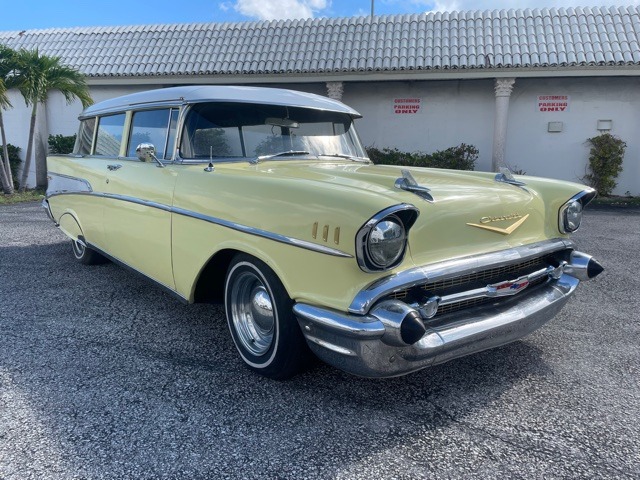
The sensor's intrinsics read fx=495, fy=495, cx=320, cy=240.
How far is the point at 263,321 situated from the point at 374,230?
969mm

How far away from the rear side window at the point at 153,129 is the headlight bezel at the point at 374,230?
71.3 inches

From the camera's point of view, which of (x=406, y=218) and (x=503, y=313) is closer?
(x=406, y=218)

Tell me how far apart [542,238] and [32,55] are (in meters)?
11.0

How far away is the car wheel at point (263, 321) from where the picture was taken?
2.45 meters

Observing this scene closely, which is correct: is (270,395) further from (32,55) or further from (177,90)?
(32,55)

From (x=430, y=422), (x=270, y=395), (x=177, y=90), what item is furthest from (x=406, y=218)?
(x=177, y=90)

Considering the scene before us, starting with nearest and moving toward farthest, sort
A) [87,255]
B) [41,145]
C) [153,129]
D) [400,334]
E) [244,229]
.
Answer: [400,334] < [244,229] < [153,129] < [87,255] < [41,145]

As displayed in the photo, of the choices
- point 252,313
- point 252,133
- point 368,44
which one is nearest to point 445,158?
point 368,44

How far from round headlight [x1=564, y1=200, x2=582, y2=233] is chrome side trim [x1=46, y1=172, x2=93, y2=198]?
368 cm

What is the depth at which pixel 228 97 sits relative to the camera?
10.9 ft

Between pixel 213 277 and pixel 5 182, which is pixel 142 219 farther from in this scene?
pixel 5 182

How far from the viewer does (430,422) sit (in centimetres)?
230

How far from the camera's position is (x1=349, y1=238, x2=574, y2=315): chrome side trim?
2096 millimetres

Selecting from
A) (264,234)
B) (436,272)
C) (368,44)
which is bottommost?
(436,272)
